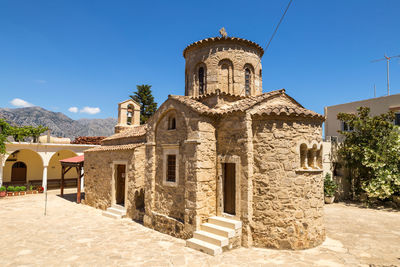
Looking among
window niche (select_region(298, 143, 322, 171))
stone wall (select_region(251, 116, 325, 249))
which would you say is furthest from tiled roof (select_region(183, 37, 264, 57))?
window niche (select_region(298, 143, 322, 171))

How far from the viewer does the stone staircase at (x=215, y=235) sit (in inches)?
278

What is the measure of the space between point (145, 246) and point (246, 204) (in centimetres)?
359

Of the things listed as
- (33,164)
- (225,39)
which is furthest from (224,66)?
(33,164)

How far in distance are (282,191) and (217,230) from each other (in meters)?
2.41

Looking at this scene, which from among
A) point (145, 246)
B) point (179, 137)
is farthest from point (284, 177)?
point (145, 246)

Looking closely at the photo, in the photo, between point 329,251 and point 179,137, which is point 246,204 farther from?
point 179,137

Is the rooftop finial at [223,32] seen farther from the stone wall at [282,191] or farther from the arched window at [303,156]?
the arched window at [303,156]

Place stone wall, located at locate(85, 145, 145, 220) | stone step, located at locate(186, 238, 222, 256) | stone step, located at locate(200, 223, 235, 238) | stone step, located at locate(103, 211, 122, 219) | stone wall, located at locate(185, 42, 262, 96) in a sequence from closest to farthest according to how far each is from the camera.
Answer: stone step, located at locate(186, 238, 222, 256), stone step, located at locate(200, 223, 235, 238), stone wall, located at locate(85, 145, 145, 220), stone step, located at locate(103, 211, 122, 219), stone wall, located at locate(185, 42, 262, 96)

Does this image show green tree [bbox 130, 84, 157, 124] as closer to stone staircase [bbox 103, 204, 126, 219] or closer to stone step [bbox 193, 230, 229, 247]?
stone staircase [bbox 103, 204, 126, 219]

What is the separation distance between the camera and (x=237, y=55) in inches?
444

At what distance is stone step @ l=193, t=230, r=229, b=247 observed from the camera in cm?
709

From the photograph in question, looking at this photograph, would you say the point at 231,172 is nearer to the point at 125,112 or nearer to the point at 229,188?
the point at 229,188

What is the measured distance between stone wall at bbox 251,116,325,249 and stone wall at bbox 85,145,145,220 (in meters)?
5.58

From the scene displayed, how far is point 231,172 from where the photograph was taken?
848 cm
